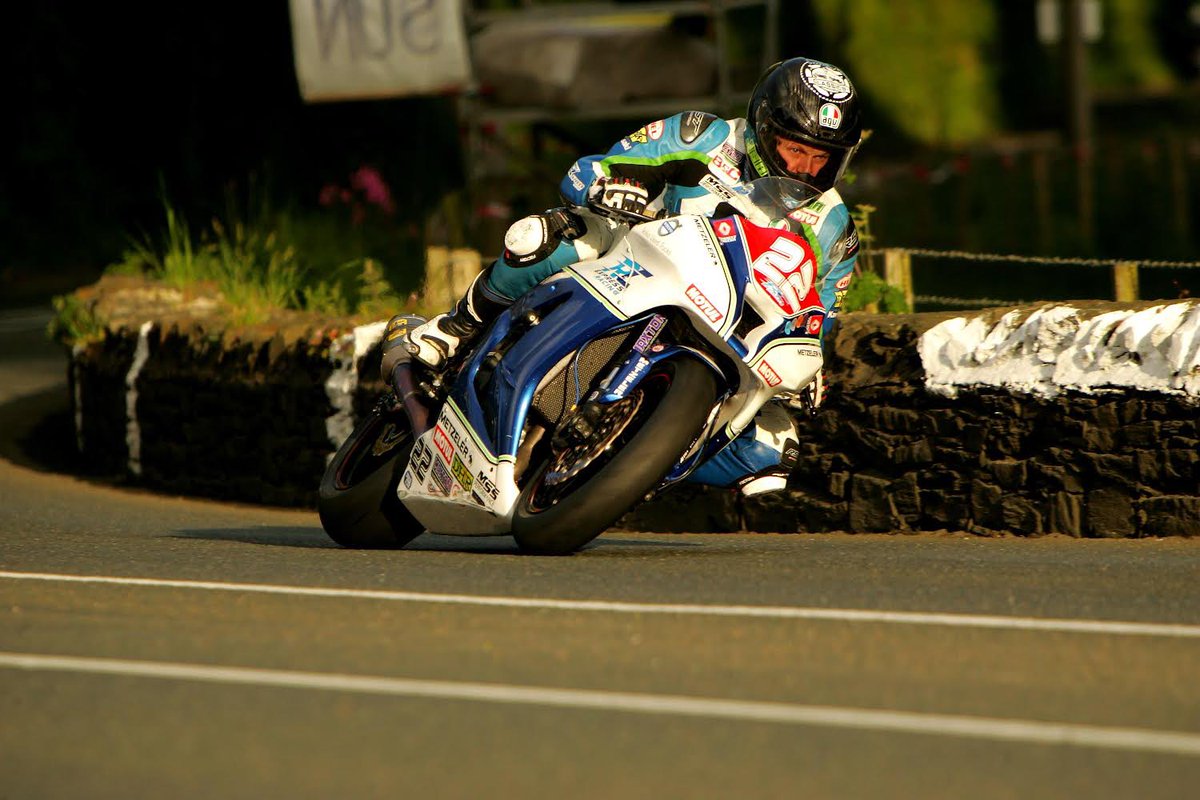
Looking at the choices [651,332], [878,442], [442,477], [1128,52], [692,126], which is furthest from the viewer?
[1128,52]

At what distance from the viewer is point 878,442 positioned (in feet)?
32.7

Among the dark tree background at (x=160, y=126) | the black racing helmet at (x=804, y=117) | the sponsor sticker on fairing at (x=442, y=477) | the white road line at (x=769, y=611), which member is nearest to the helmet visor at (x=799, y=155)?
the black racing helmet at (x=804, y=117)

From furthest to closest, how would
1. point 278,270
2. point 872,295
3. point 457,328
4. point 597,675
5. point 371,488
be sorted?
point 278,270 < point 872,295 < point 457,328 < point 371,488 < point 597,675

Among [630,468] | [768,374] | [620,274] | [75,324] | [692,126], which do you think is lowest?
[75,324]

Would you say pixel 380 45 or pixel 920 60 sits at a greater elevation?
pixel 380 45

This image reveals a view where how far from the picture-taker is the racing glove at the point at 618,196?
27.6 feet

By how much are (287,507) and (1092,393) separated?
497 cm

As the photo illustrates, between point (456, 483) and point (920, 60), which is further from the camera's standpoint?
point (920, 60)

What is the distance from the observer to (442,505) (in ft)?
26.8

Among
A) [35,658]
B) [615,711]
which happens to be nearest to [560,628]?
[615,711]

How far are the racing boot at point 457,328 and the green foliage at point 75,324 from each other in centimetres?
519

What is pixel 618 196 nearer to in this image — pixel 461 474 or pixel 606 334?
pixel 606 334

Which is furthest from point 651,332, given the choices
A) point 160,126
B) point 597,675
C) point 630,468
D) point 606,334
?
point 160,126

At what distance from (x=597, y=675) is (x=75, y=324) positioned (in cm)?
889
